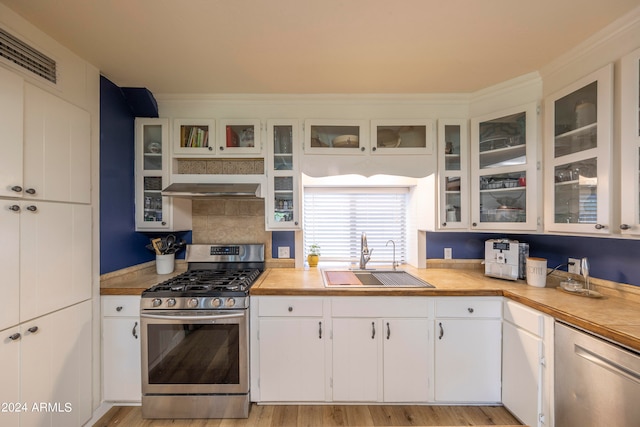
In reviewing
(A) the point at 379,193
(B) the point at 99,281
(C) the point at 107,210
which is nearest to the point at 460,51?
(A) the point at 379,193

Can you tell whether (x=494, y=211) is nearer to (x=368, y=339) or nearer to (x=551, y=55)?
(x=551, y=55)

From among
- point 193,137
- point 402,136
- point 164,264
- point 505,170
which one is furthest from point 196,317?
point 505,170

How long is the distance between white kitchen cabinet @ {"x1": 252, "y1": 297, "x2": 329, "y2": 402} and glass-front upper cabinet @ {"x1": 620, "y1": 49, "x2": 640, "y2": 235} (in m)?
1.82

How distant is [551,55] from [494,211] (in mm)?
1106

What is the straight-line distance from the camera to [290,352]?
6.15ft

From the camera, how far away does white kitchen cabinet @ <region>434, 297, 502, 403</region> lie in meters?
1.86

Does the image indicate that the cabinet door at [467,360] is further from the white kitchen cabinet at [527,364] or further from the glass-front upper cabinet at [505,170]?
the glass-front upper cabinet at [505,170]

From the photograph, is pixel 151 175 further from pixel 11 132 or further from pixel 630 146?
pixel 630 146

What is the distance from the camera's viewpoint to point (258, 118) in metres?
2.24

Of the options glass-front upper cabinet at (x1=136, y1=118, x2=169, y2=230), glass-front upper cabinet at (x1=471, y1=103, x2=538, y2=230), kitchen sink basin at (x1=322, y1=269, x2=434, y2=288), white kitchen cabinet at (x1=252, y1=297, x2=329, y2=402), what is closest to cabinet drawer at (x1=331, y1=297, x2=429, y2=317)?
kitchen sink basin at (x1=322, y1=269, x2=434, y2=288)

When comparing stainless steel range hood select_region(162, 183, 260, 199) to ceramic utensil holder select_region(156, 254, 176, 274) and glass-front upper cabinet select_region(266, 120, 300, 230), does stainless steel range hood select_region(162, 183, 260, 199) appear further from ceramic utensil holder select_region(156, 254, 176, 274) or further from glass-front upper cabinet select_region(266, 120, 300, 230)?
ceramic utensil holder select_region(156, 254, 176, 274)

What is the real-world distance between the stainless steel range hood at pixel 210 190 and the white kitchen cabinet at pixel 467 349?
167 centimetres

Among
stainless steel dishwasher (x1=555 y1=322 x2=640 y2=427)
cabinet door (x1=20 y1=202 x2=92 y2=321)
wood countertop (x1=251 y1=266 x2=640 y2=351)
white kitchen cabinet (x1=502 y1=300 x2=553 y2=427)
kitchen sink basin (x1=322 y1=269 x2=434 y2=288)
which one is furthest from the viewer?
kitchen sink basin (x1=322 y1=269 x2=434 y2=288)

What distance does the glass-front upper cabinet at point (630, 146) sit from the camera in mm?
1322
